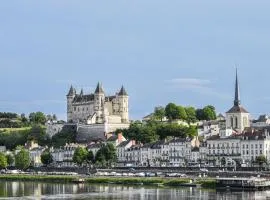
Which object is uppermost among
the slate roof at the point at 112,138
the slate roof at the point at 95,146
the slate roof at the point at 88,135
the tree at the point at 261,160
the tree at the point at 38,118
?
the tree at the point at 38,118

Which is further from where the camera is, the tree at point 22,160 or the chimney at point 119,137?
the chimney at point 119,137

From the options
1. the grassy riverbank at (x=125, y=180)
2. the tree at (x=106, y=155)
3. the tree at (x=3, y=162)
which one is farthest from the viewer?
the tree at (x=3, y=162)

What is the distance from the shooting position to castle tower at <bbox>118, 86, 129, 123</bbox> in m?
148

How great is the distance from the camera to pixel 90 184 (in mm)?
81625

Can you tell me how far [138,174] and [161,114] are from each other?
52853 mm

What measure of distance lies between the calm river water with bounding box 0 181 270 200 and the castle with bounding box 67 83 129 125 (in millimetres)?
66045

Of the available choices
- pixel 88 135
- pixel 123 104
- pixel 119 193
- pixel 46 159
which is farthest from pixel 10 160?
pixel 119 193

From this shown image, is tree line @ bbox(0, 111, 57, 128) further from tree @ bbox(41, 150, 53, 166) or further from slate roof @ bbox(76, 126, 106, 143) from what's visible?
tree @ bbox(41, 150, 53, 166)

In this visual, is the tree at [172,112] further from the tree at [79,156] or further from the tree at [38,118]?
the tree at [38,118]

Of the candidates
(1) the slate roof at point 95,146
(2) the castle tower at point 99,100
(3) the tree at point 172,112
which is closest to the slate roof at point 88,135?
(2) the castle tower at point 99,100

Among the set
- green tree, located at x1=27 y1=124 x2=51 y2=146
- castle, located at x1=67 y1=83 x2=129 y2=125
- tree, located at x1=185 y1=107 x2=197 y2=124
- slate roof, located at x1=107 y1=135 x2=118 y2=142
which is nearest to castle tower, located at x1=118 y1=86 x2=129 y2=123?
castle, located at x1=67 y1=83 x2=129 y2=125

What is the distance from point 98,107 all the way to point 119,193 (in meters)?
79.7

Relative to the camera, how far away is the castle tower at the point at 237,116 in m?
Result: 116

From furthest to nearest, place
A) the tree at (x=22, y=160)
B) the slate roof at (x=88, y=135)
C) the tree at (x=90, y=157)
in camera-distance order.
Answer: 1. the slate roof at (x=88, y=135)
2. the tree at (x=22, y=160)
3. the tree at (x=90, y=157)
